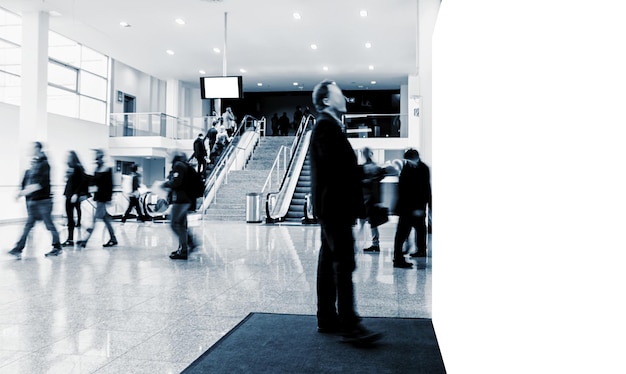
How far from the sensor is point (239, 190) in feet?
54.7

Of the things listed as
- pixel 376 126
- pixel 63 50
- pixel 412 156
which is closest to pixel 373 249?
pixel 412 156

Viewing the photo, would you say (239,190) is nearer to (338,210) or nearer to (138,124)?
(138,124)

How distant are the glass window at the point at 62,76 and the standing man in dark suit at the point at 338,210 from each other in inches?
761

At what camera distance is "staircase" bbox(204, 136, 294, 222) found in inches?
604

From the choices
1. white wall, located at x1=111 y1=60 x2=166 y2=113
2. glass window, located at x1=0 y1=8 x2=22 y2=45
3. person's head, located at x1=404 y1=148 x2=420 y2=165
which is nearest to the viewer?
person's head, located at x1=404 y1=148 x2=420 y2=165

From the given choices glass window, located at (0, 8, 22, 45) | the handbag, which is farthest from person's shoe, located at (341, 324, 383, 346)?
glass window, located at (0, 8, 22, 45)

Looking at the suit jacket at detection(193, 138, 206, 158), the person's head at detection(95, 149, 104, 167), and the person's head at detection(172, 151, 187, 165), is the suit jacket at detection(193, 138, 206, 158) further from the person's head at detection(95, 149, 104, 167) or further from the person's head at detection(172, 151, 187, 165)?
the person's head at detection(172, 151, 187, 165)

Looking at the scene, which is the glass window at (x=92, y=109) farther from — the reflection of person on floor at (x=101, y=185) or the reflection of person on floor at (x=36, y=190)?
the reflection of person on floor at (x=36, y=190)

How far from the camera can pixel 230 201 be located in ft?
53.0

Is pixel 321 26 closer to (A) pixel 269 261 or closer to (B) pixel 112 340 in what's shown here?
(A) pixel 269 261

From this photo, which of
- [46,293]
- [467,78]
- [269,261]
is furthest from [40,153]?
[467,78]

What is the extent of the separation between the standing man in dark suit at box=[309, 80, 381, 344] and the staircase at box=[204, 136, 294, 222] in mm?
11762

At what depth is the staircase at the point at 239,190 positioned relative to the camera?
50.4 feet

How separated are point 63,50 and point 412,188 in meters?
18.9
